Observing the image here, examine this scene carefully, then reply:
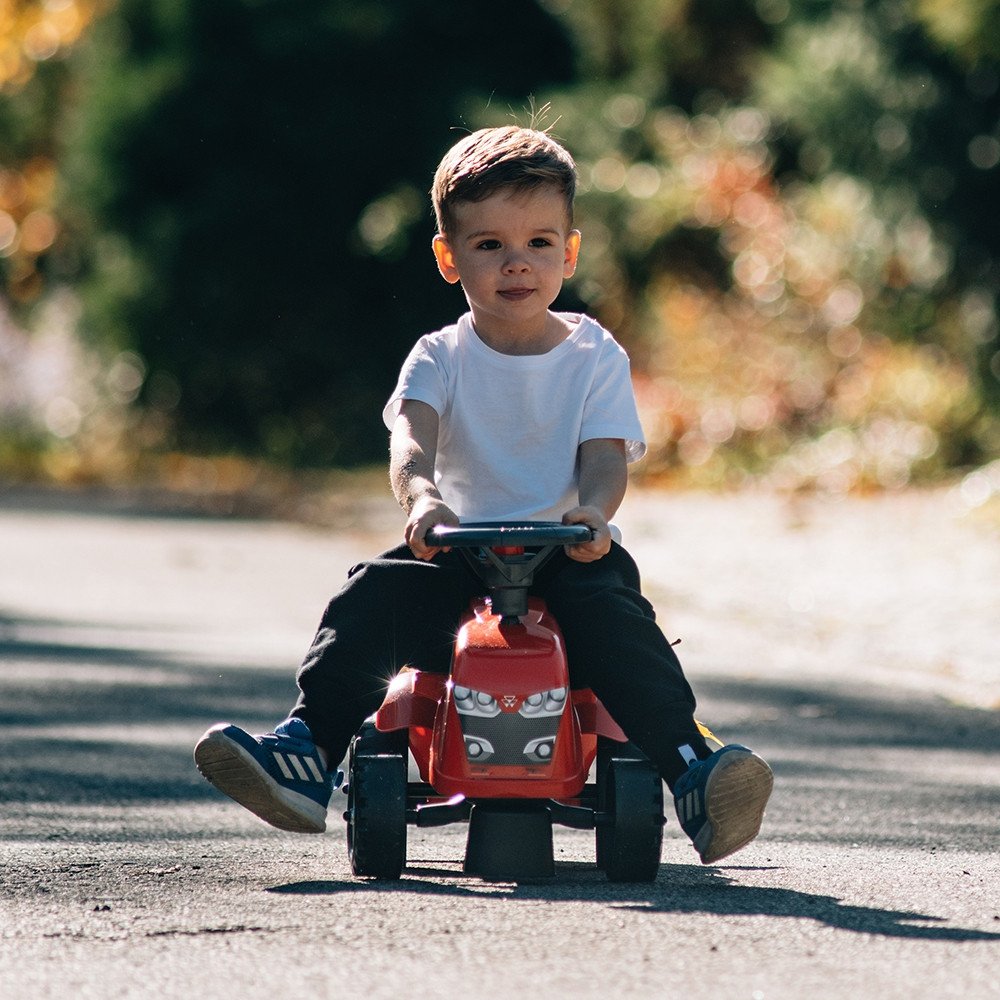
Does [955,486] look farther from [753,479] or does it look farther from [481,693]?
[481,693]

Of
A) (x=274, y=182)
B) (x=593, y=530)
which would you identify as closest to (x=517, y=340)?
(x=593, y=530)

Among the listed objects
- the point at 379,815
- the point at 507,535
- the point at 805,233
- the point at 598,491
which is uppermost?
the point at 805,233

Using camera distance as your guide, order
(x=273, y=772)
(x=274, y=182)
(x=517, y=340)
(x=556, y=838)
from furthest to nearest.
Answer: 1. (x=274, y=182)
2. (x=556, y=838)
3. (x=517, y=340)
4. (x=273, y=772)

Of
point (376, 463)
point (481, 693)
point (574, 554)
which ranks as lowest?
point (481, 693)

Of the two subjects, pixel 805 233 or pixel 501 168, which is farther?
pixel 805 233

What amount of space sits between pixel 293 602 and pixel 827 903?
7.05 m

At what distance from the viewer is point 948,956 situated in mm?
3303

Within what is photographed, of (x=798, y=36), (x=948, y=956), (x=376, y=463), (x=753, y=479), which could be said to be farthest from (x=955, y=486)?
(x=948, y=956)

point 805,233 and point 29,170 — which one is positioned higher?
point 29,170

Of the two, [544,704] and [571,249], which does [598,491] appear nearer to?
[544,704]

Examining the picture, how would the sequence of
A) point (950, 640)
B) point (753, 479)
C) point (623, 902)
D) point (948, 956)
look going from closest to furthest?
point (948, 956) → point (623, 902) → point (950, 640) → point (753, 479)

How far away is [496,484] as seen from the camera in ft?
13.7

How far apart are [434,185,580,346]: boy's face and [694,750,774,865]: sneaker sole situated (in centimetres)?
107

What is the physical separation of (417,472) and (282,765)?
0.67 m
